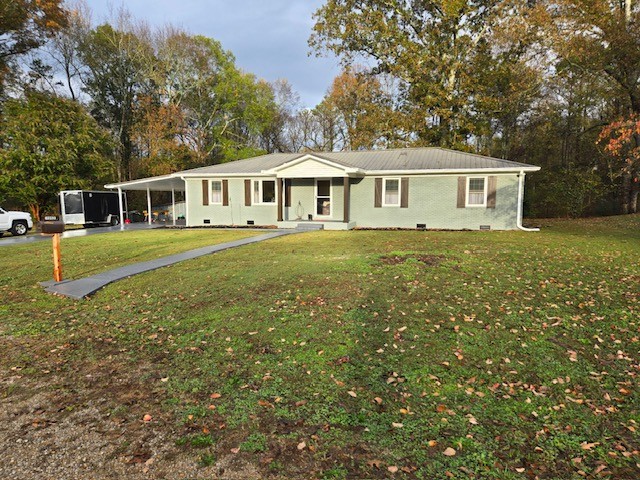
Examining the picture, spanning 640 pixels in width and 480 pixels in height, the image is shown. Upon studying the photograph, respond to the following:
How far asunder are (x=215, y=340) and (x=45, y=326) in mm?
2551

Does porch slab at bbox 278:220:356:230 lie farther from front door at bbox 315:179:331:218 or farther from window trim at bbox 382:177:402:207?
window trim at bbox 382:177:402:207

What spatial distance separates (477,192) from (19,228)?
69.3 feet

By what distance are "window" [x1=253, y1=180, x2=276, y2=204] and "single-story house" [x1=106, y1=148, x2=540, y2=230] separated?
5cm

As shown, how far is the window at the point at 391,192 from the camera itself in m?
17.0

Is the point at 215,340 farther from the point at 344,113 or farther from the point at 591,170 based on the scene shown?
the point at 344,113

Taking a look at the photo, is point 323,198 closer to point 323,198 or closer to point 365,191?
point 323,198

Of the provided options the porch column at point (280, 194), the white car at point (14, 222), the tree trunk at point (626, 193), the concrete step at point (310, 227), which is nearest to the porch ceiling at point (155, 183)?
the white car at point (14, 222)

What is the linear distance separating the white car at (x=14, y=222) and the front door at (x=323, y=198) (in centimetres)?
1408

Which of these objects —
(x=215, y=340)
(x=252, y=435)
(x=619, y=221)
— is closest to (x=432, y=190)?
(x=619, y=221)

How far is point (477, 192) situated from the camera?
15820 millimetres

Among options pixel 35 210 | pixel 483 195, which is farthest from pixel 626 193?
pixel 35 210

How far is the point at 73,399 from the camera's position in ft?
10.7

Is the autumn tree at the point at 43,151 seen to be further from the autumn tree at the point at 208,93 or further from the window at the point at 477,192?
the window at the point at 477,192

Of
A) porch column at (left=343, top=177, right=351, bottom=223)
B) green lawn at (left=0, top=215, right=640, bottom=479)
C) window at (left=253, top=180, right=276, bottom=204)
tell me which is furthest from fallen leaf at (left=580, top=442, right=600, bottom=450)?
window at (left=253, top=180, right=276, bottom=204)
